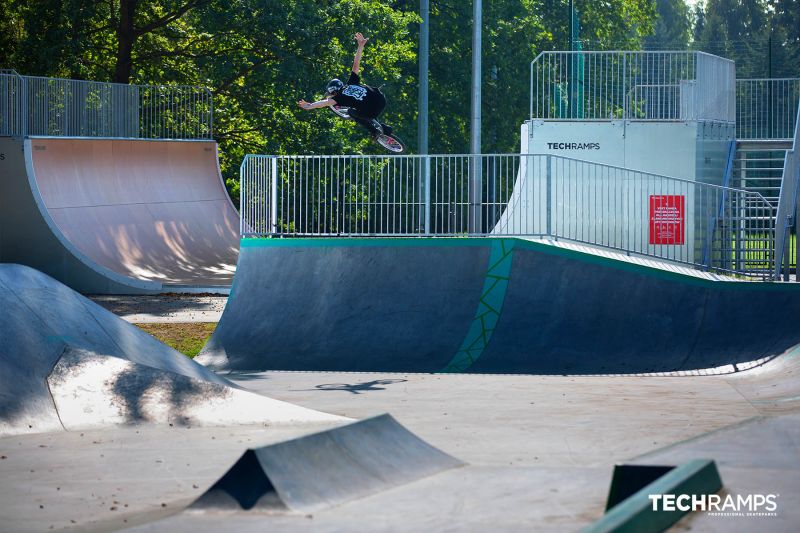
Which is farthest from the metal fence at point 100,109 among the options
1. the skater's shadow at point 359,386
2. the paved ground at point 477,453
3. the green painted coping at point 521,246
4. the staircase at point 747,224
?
the skater's shadow at point 359,386

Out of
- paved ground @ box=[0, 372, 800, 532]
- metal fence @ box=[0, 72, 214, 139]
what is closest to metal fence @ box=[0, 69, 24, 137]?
metal fence @ box=[0, 72, 214, 139]

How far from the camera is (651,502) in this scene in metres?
6.42

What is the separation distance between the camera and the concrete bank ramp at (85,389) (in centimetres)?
1131

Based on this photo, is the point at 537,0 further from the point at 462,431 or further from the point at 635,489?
the point at 635,489

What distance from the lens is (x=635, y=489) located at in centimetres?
736

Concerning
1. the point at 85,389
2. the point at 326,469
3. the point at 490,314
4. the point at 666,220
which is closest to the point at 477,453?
the point at 326,469

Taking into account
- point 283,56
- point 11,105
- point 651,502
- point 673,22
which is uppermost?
point 673,22

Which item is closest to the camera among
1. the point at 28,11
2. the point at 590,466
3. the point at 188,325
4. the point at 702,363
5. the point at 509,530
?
the point at 509,530

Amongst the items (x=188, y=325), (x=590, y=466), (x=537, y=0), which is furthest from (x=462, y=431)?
(x=537, y=0)

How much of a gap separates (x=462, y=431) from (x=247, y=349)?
22.3 feet

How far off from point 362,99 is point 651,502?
13830 millimetres

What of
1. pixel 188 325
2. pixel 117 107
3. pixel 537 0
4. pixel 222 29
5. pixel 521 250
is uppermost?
pixel 537 0

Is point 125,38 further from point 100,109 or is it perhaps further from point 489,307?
point 489,307

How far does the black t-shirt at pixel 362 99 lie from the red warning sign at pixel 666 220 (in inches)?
184
